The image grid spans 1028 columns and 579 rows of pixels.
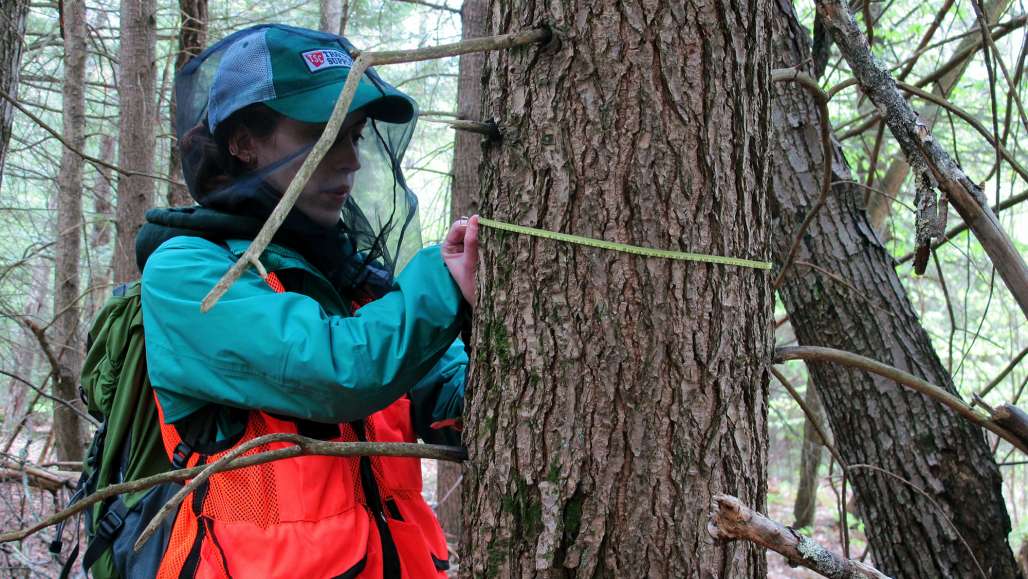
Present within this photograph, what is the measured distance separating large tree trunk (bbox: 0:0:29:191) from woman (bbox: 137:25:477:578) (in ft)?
4.80

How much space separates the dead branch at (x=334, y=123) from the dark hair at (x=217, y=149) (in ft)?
2.28

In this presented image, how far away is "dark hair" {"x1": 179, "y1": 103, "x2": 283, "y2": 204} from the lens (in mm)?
1753

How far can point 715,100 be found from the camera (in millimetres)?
1319

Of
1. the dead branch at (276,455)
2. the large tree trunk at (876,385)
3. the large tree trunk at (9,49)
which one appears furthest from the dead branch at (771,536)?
the large tree trunk at (9,49)

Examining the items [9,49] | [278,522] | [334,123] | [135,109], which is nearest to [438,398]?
[278,522]

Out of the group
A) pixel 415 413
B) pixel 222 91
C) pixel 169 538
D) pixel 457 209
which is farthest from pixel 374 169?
pixel 457 209

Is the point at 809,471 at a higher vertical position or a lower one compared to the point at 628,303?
lower

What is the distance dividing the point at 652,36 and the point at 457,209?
3.22m

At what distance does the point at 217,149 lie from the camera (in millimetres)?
1785

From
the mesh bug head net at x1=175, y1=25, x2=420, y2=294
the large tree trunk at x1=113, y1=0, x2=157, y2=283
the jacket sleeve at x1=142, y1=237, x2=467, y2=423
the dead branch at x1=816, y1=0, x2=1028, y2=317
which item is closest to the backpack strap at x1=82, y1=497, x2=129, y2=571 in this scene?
the jacket sleeve at x1=142, y1=237, x2=467, y2=423

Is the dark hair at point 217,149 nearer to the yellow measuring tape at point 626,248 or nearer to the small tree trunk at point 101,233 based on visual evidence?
the yellow measuring tape at point 626,248

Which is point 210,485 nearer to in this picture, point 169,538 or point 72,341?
point 169,538

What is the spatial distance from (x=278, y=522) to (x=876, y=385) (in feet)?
6.95

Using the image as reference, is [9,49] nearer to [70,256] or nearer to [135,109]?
[135,109]
